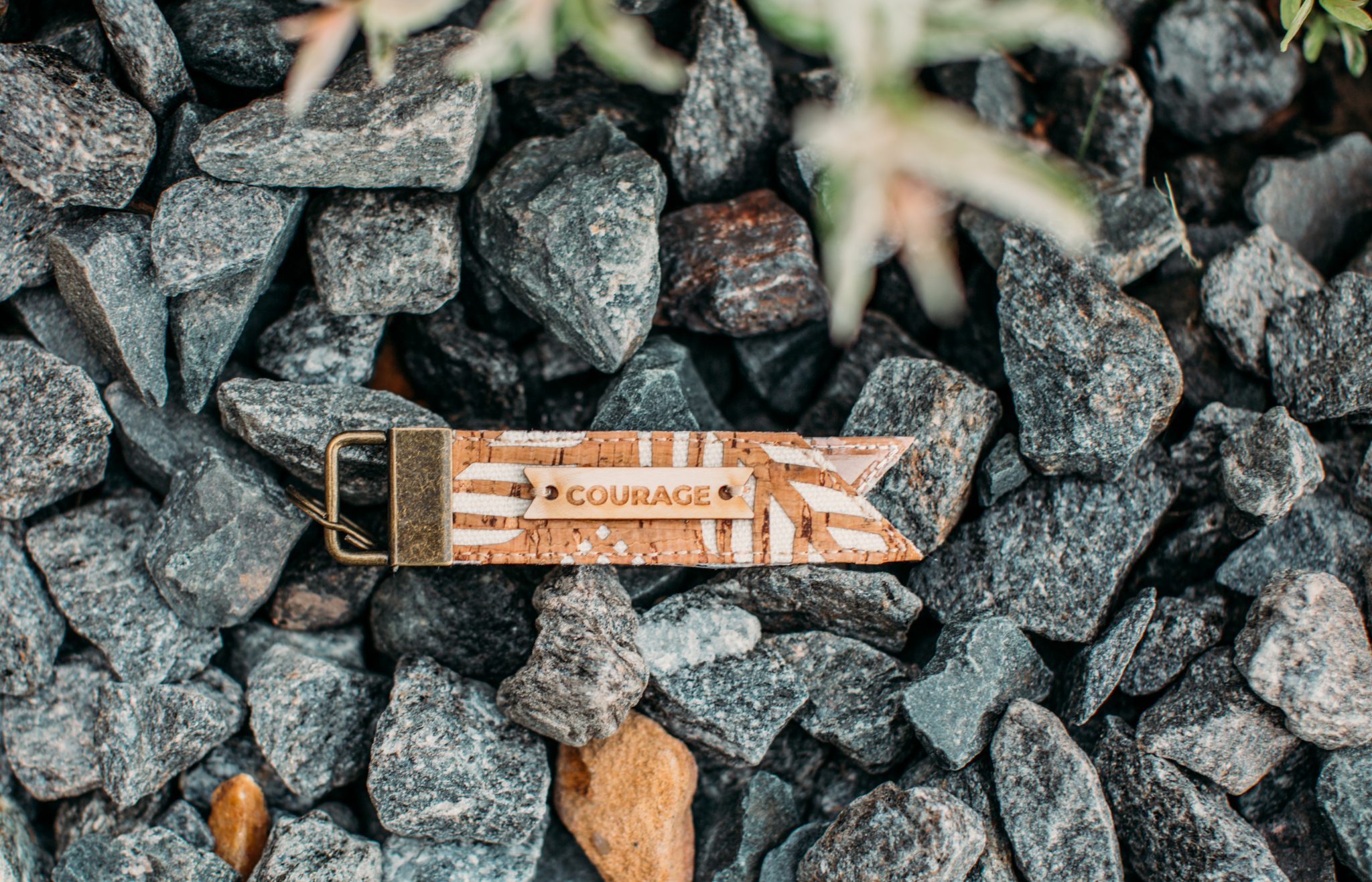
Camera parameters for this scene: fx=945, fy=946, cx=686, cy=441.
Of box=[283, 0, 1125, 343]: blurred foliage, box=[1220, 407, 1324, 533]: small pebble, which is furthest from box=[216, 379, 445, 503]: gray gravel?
box=[1220, 407, 1324, 533]: small pebble

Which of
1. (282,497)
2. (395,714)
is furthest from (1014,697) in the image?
(282,497)

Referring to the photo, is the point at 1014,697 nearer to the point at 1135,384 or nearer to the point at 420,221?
the point at 1135,384

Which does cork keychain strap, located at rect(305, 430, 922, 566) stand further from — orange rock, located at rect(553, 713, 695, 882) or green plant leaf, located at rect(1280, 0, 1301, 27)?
green plant leaf, located at rect(1280, 0, 1301, 27)

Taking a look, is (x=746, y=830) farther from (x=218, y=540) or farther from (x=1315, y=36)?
(x=1315, y=36)

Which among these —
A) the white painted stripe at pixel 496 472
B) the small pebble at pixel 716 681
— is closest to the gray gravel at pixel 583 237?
the white painted stripe at pixel 496 472

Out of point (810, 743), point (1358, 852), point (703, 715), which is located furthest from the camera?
point (810, 743)

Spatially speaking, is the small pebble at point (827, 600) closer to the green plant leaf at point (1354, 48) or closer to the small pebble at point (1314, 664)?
the small pebble at point (1314, 664)
